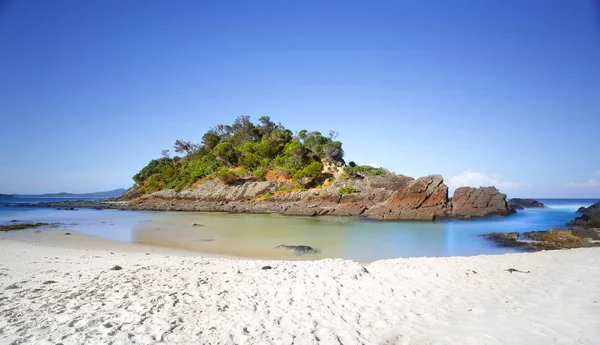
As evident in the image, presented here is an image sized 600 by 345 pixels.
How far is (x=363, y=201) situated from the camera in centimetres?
3312

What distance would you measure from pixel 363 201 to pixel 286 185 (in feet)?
47.7

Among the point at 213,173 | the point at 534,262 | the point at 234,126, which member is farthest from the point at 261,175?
the point at 534,262

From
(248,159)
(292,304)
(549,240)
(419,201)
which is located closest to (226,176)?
(248,159)

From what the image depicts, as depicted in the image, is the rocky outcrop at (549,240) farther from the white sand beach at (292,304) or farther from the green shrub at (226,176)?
the green shrub at (226,176)

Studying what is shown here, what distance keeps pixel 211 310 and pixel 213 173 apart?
48571mm

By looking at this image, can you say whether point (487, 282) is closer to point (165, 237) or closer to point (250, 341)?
point (250, 341)

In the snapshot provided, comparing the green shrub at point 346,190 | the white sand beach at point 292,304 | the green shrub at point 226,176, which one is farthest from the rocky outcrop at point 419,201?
the green shrub at point 226,176

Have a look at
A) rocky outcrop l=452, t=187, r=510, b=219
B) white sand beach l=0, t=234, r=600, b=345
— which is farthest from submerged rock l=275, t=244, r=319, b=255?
rocky outcrop l=452, t=187, r=510, b=219

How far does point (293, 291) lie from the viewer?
632cm

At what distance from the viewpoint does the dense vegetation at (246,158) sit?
1880 inches

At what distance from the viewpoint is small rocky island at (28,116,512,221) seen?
31234 mm

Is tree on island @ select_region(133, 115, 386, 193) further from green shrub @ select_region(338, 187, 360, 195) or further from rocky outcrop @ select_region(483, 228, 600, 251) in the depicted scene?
rocky outcrop @ select_region(483, 228, 600, 251)

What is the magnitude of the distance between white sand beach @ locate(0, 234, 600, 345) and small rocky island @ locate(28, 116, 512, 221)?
825 inches

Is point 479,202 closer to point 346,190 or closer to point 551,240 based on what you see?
point 346,190
